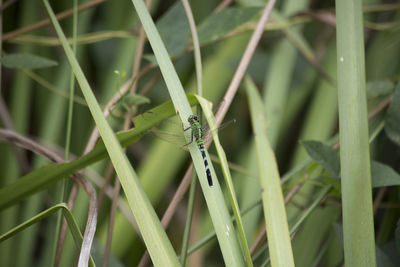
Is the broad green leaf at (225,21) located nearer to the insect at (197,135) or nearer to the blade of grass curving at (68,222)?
the insect at (197,135)

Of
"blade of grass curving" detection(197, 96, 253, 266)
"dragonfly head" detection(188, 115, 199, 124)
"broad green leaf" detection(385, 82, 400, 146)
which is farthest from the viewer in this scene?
"broad green leaf" detection(385, 82, 400, 146)

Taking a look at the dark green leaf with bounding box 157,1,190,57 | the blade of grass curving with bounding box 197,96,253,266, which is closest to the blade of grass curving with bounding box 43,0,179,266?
the blade of grass curving with bounding box 197,96,253,266

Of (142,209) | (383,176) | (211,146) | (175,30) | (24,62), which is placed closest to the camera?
(142,209)

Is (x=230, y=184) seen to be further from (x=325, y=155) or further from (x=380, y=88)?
(x=380, y=88)

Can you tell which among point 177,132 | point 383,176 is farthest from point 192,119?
point 383,176

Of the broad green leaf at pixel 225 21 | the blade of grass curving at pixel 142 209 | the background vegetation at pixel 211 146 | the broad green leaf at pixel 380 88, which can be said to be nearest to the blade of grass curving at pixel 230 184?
the background vegetation at pixel 211 146

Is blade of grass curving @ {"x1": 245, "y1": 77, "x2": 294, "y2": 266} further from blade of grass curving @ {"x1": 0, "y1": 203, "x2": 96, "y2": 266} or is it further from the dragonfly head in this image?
blade of grass curving @ {"x1": 0, "y1": 203, "x2": 96, "y2": 266}

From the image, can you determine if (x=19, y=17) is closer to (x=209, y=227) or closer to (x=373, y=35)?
(x=209, y=227)
